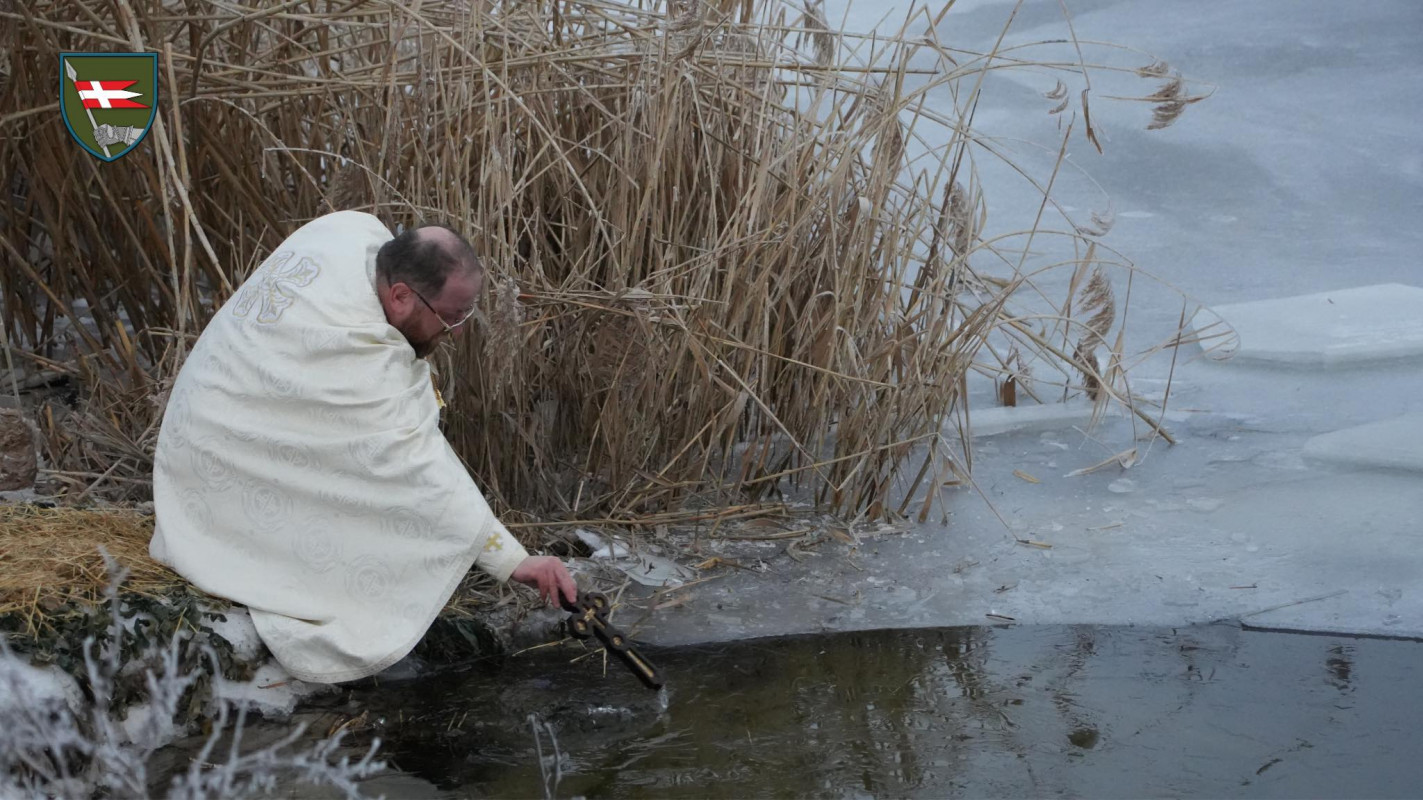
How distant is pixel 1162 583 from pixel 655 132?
1695 mm

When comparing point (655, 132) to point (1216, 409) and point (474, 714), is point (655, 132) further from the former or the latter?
point (1216, 409)

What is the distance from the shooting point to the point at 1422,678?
301 centimetres

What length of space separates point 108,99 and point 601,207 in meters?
1.35

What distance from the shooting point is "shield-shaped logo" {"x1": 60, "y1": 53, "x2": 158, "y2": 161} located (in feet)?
11.8

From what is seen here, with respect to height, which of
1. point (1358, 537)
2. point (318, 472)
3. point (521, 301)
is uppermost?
point (521, 301)

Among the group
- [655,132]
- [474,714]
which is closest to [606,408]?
[655,132]

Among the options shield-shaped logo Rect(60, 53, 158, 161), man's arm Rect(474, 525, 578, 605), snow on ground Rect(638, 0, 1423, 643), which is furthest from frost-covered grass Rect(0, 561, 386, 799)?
shield-shaped logo Rect(60, 53, 158, 161)

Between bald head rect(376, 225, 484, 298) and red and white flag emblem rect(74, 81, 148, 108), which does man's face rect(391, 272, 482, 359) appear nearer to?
bald head rect(376, 225, 484, 298)

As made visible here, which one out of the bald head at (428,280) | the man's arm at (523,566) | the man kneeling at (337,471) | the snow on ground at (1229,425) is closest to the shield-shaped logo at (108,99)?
the man kneeling at (337,471)

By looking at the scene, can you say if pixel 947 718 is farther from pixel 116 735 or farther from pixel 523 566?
pixel 116 735

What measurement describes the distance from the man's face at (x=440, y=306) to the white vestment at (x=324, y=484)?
0.16ft

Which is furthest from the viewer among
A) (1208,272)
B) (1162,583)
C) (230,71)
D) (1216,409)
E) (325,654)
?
(1208,272)

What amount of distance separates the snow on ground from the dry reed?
39cm

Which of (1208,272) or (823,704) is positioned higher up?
(1208,272)
